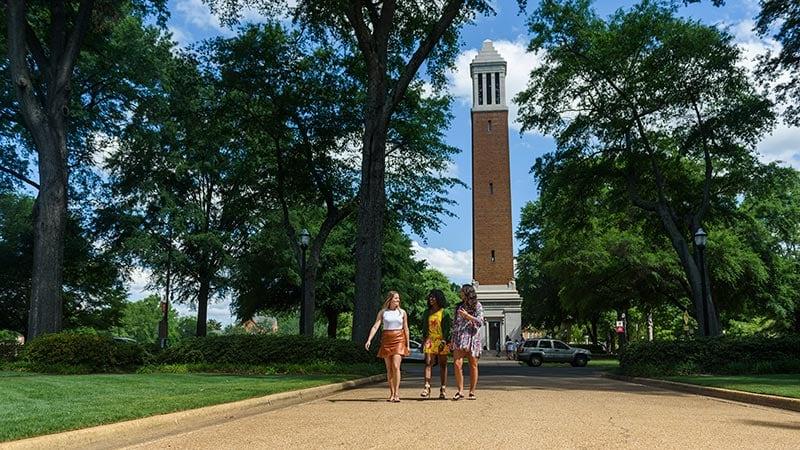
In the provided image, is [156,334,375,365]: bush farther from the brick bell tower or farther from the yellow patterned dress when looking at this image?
the brick bell tower

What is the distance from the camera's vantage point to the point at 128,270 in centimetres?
3572

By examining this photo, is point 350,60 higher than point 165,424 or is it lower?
higher

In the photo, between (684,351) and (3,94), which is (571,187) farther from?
(3,94)

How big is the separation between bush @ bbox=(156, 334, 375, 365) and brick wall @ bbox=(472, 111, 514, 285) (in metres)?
39.1

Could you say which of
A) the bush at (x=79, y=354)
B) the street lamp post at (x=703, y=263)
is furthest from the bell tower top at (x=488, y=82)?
the bush at (x=79, y=354)

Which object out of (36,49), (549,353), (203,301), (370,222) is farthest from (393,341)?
(203,301)

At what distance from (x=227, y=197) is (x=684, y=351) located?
23855 mm

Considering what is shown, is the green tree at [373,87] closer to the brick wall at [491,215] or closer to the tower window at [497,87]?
the brick wall at [491,215]

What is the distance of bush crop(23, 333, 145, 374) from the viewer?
16578 mm

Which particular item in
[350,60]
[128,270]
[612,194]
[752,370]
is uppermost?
[350,60]

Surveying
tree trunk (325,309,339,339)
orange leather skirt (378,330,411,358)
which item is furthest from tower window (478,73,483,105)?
orange leather skirt (378,330,411,358)

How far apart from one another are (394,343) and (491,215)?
46729 mm

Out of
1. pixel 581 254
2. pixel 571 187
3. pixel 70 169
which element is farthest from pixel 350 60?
pixel 581 254

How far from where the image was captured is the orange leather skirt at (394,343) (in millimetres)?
10266
